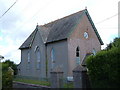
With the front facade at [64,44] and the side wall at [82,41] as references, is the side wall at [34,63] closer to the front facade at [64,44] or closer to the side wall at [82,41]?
the front facade at [64,44]

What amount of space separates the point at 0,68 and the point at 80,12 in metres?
15.7

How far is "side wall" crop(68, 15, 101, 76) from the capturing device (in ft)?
96.8

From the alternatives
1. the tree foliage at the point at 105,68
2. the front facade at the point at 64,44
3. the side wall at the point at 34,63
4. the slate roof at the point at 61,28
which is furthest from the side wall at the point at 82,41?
the tree foliage at the point at 105,68

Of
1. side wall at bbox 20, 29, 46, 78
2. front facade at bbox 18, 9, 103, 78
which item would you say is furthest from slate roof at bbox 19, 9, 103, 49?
side wall at bbox 20, 29, 46, 78

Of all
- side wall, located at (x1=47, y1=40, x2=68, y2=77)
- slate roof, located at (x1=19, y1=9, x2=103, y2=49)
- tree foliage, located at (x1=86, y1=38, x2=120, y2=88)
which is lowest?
tree foliage, located at (x1=86, y1=38, x2=120, y2=88)

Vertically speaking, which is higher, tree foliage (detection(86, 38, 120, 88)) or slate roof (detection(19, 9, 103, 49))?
slate roof (detection(19, 9, 103, 49))

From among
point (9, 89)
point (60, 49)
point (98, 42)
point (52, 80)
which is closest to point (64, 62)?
point (60, 49)

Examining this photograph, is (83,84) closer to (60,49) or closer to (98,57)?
(98,57)

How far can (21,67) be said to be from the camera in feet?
138

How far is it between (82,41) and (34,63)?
10.3 m

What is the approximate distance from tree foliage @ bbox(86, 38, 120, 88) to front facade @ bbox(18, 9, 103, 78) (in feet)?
49.5

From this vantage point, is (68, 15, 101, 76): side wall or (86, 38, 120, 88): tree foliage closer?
(86, 38, 120, 88): tree foliage

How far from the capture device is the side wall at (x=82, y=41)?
29.5 m

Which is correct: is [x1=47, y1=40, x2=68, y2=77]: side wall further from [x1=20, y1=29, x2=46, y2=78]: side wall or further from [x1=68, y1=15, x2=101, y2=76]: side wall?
[x1=20, y1=29, x2=46, y2=78]: side wall
